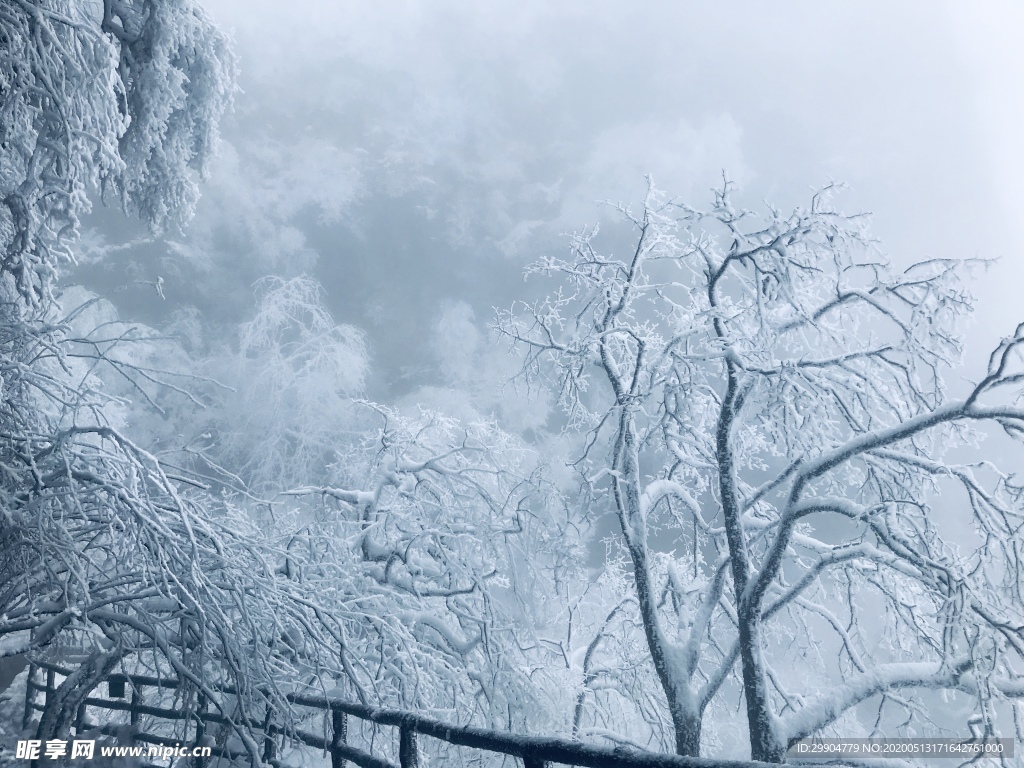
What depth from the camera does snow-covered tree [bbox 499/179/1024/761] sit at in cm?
525

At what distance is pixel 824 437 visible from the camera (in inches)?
272

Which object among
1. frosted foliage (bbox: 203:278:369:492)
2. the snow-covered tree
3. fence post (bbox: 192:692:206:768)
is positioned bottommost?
fence post (bbox: 192:692:206:768)

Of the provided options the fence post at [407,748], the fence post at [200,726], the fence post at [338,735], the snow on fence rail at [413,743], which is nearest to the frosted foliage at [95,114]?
the fence post at [200,726]

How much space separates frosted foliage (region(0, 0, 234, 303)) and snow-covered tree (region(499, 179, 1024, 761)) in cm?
447

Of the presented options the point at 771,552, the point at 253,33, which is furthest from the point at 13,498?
the point at 253,33

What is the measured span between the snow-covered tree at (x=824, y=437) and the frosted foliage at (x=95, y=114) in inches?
176

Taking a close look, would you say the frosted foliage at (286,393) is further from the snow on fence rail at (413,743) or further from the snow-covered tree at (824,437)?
the snow on fence rail at (413,743)

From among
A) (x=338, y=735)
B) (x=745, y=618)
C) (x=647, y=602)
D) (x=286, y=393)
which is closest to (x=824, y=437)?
(x=745, y=618)

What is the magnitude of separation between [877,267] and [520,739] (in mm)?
5853

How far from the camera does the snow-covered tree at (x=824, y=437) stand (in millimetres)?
5254

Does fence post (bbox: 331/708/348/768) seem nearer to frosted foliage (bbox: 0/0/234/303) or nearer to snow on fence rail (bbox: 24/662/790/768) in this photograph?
snow on fence rail (bbox: 24/662/790/768)

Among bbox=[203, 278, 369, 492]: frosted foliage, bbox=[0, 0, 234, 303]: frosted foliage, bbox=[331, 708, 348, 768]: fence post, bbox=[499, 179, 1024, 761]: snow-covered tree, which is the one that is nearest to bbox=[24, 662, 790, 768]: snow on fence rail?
bbox=[331, 708, 348, 768]: fence post

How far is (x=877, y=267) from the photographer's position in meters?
6.15

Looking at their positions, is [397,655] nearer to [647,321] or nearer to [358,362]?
[647,321]
